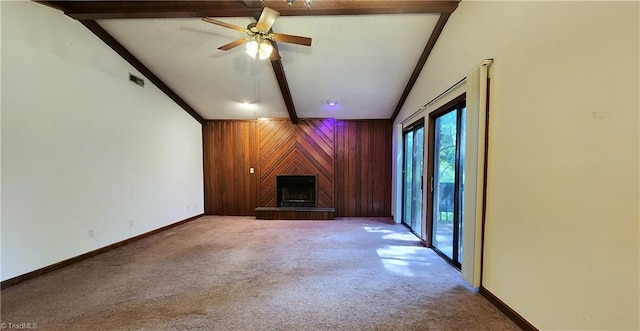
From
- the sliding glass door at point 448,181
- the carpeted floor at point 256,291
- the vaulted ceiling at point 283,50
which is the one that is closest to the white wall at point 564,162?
the carpeted floor at point 256,291

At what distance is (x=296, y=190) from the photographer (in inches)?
257

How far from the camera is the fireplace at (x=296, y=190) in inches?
253

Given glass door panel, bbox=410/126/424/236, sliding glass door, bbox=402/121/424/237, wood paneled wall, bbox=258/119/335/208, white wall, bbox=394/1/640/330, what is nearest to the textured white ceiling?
wood paneled wall, bbox=258/119/335/208

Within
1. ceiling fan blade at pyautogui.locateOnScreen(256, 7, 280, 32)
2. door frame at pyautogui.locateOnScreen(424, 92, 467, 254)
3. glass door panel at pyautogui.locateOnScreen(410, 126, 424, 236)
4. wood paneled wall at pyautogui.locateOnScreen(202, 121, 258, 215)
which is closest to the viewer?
ceiling fan blade at pyautogui.locateOnScreen(256, 7, 280, 32)

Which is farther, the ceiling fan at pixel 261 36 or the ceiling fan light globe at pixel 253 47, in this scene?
the ceiling fan light globe at pixel 253 47

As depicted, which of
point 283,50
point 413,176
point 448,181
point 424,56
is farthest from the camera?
point 413,176

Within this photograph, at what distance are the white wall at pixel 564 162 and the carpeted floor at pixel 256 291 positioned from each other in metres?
0.55

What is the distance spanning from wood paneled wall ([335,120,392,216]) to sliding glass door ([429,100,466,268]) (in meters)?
2.50

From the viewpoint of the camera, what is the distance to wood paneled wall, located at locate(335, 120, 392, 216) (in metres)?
6.35

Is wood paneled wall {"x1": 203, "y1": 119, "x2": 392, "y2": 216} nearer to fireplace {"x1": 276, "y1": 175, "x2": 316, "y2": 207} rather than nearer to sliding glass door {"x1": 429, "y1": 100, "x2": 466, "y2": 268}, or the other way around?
fireplace {"x1": 276, "y1": 175, "x2": 316, "y2": 207}

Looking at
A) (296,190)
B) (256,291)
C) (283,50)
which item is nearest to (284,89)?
(283,50)

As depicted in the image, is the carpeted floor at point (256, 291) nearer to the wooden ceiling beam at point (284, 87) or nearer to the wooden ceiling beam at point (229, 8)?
the wooden ceiling beam at point (284, 87)

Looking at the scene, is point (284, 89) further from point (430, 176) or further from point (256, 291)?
point (256, 291)

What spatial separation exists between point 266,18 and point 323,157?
4.06m
